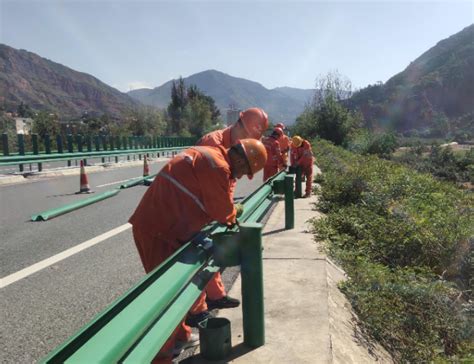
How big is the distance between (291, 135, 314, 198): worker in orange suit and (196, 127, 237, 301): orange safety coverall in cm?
474

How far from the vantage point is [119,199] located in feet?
Result: 33.7

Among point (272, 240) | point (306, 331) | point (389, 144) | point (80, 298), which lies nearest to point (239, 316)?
point (306, 331)

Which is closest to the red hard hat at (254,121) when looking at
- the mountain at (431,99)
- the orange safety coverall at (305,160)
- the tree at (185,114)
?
the orange safety coverall at (305,160)

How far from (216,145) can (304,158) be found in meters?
5.93

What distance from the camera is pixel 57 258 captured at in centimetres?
550

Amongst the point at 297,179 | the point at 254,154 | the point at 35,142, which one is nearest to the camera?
the point at 254,154

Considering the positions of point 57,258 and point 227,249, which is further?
point 57,258

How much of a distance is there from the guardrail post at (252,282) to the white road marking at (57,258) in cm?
294

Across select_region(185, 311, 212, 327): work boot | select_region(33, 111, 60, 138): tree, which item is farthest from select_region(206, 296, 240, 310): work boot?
select_region(33, 111, 60, 138): tree

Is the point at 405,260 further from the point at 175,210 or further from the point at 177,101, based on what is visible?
the point at 177,101

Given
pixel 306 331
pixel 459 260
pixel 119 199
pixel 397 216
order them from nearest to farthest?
pixel 306 331
pixel 459 260
pixel 397 216
pixel 119 199

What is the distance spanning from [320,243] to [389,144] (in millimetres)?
37558

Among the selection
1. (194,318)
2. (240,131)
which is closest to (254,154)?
(194,318)

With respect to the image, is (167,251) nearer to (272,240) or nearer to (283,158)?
(272,240)
